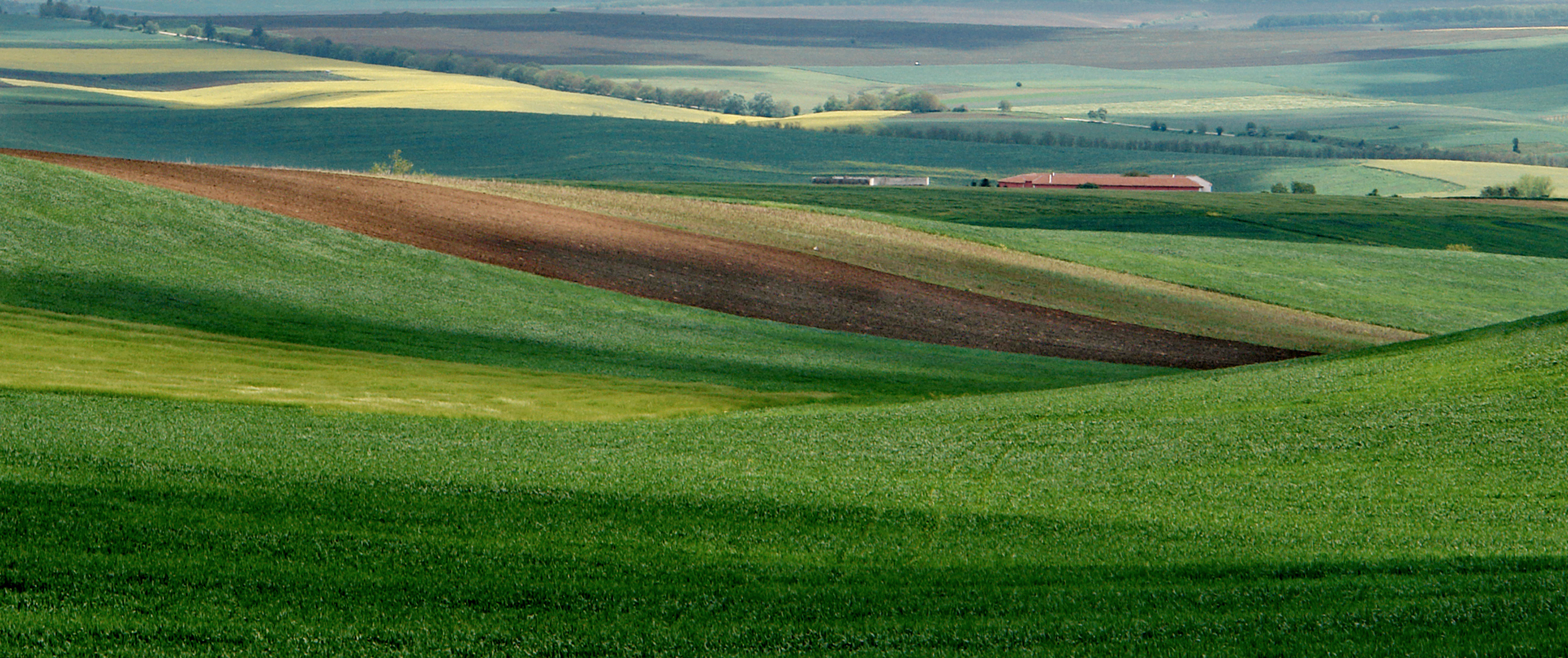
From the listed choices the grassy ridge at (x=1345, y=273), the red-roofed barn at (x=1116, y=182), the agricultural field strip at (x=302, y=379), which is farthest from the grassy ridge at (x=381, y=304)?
the red-roofed barn at (x=1116, y=182)

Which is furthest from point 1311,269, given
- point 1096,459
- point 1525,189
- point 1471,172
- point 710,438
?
point 1471,172

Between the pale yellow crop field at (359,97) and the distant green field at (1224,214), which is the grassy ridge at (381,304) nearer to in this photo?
the distant green field at (1224,214)

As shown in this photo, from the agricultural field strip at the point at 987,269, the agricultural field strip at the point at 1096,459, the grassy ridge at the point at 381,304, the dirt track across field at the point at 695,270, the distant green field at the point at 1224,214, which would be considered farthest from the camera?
the distant green field at the point at 1224,214

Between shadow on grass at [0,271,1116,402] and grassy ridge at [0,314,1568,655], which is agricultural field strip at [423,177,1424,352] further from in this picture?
grassy ridge at [0,314,1568,655]

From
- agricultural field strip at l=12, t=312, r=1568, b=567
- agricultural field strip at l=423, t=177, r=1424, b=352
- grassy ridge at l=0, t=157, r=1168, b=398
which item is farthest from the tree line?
agricultural field strip at l=12, t=312, r=1568, b=567

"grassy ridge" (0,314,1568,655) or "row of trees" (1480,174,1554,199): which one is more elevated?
"row of trees" (1480,174,1554,199)

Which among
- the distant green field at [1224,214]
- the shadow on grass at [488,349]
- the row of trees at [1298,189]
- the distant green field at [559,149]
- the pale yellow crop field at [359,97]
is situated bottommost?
the shadow on grass at [488,349]
